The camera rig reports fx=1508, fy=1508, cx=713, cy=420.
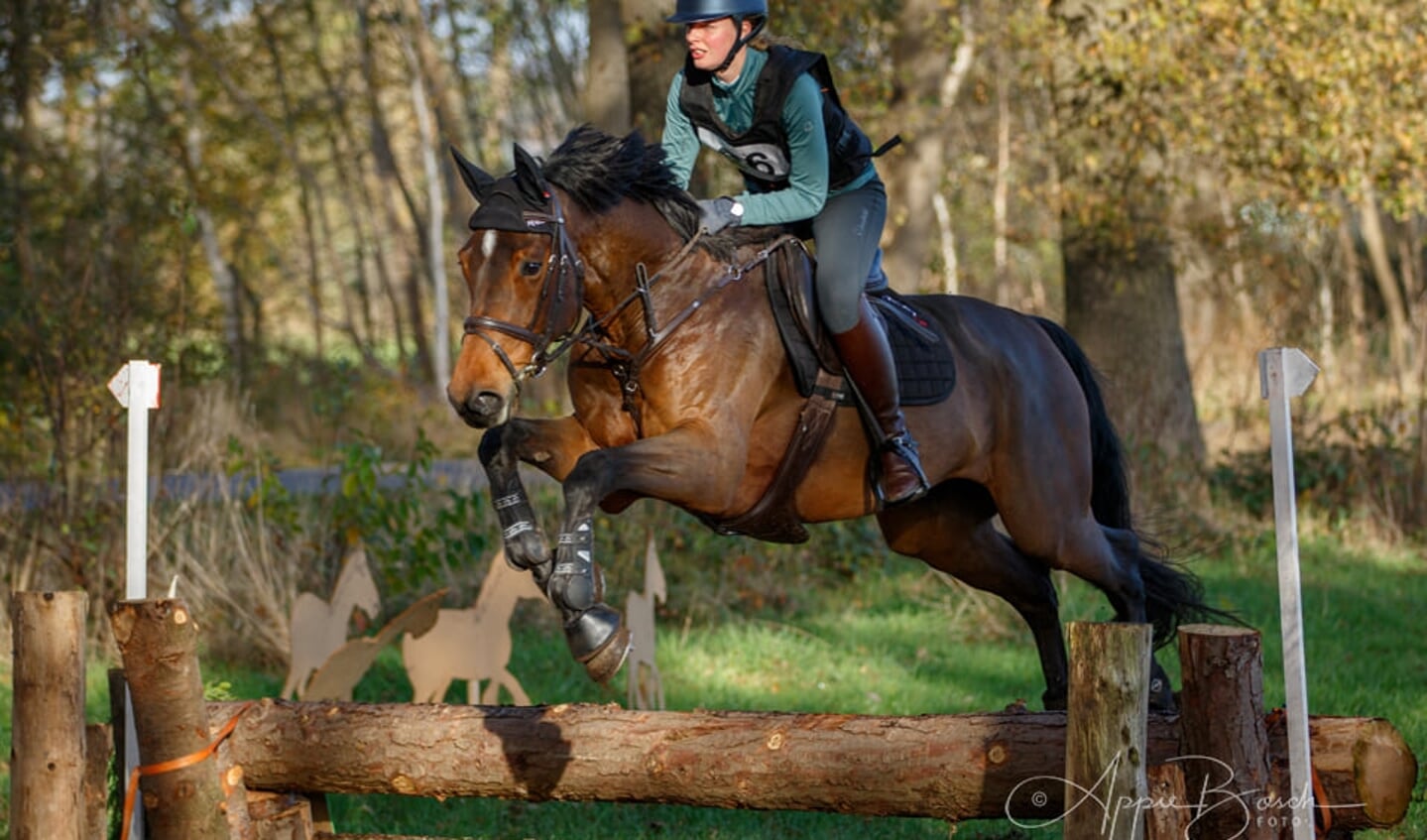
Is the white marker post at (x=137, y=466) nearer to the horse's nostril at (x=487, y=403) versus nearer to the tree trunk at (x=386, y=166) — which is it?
the horse's nostril at (x=487, y=403)

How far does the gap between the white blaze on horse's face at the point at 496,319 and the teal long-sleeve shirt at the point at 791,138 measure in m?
0.84

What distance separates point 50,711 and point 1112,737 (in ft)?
9.85

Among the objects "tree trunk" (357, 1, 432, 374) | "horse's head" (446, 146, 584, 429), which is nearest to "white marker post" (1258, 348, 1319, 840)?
"horse's head" (446, 146, 584, 429)

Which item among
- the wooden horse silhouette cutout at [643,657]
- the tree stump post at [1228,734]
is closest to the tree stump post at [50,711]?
the wooden horse silhouette cutout at [643,657]

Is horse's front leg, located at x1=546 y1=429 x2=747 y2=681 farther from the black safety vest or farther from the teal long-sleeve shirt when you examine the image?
the black safety vest

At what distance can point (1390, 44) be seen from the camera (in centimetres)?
1040

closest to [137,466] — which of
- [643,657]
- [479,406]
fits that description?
[479,406]

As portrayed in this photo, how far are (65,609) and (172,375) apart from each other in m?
5.79

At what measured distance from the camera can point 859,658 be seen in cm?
855

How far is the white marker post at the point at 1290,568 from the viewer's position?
3.76m

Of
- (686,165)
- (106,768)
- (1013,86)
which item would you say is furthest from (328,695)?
(1013,86)

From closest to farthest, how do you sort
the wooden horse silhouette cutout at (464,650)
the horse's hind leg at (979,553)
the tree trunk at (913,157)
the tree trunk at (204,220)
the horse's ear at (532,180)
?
the horse's ear at (532,180) < the horse's hind leg at (979,553) < the wooden horse silhouette cutout at (464,650) < the tree trunk at (913,157) < the tree trunk at (204,220)

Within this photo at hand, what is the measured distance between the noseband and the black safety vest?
72cm

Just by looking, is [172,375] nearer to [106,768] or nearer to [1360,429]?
[106,768]
